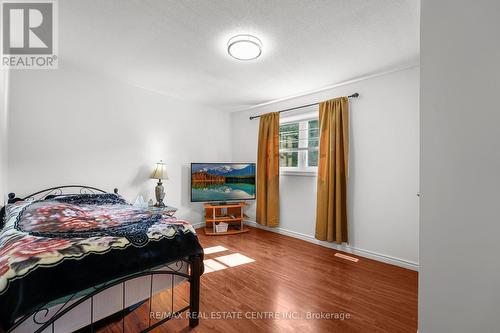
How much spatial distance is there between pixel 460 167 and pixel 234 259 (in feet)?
7.88

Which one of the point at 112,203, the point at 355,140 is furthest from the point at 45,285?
the point at 355,140

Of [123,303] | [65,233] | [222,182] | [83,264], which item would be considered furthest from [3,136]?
[222,182]

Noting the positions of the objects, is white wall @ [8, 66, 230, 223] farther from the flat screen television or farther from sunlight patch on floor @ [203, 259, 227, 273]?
sunlight patch on floor @ [203, 259, 227, 273]

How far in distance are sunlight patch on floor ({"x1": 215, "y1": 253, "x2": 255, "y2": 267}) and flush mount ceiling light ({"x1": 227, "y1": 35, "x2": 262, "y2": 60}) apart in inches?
93.1

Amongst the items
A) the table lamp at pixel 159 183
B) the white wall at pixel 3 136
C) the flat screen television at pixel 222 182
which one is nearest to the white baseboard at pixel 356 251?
the flat screen television at pixel 222 182

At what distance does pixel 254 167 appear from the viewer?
4.10 metres

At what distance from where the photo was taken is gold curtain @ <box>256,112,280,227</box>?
382cm

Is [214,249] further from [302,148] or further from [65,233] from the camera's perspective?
[302,148]

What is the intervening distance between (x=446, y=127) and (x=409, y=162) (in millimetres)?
1575

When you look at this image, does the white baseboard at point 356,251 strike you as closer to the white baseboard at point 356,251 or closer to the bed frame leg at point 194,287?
the white baseboard at point 356,251

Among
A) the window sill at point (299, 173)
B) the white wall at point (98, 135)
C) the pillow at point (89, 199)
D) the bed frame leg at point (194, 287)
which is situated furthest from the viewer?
the window sill at point (299, 173)

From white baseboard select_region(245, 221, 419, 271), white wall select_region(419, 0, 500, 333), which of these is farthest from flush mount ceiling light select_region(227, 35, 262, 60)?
white baseboard select_region(245, 221, 419, 271)

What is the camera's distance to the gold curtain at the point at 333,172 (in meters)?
2.97

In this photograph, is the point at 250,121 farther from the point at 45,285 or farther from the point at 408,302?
the point at 45,285
